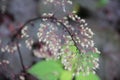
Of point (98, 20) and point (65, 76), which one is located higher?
point (65, 76)

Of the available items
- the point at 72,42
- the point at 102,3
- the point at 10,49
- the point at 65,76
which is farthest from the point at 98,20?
the point at 72,42

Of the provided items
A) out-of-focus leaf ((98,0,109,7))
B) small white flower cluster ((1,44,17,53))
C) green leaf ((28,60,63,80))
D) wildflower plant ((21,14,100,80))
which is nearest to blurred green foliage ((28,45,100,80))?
green leaf ((28,60,63,80))

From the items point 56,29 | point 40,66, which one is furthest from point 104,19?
point 56,29

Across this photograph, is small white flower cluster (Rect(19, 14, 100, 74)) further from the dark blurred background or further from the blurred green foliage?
the dark blurred background

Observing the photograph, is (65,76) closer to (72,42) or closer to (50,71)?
(50,71)

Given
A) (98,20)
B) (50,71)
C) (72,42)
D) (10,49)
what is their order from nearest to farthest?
1. (72,42)
2. (10,49)
3. (50,71)
4. (98,20)
